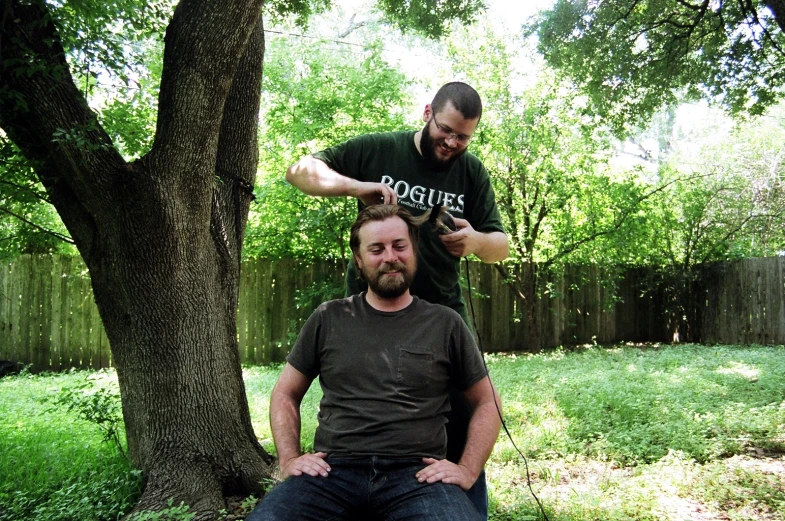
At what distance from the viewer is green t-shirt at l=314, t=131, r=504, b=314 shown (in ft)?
9.14

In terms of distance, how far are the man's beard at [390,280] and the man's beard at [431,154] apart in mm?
555

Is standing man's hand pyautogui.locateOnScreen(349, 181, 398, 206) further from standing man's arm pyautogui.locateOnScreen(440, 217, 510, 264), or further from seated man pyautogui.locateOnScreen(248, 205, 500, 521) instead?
standing man's arm pyautogui.locateOnScreen(440, 217, 510, 264)

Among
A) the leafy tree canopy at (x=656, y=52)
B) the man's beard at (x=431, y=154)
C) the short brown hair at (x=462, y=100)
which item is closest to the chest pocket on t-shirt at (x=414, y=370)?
the man's beard at (x=431, y=154)

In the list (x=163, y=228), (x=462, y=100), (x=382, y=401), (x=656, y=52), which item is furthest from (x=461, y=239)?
(x=656, y=52)

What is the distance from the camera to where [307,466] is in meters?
2.27

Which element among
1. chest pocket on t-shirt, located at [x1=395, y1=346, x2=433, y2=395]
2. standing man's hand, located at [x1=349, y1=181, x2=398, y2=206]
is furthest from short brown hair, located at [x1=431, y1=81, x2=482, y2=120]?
chest pocket on t-shirt, located at [x1=395, y1=346, x2=433, y2=395]

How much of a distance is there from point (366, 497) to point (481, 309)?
10622 mm

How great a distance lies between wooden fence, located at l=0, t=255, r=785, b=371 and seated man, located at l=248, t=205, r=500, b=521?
784 centimetres

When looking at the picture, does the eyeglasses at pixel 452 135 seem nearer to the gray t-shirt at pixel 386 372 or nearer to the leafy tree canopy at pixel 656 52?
the gray t-shirt at pixel 386 372

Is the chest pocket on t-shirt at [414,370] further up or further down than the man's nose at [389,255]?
further down

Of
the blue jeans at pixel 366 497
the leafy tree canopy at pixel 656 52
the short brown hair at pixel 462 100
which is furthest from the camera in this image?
the leafy tree canopy at pixel 656 52

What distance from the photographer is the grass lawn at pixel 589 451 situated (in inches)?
143

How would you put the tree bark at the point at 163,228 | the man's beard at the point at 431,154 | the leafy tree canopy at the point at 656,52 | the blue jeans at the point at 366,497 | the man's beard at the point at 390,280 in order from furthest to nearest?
the leafy tree canopy at the point at 656,52
the tree bark at the point at 163,228
the man's beard at the point at 431,154
the man's beard at the point at 390,280
the blue jeans at the point at 366,497

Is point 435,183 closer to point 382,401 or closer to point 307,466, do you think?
point 382,401
